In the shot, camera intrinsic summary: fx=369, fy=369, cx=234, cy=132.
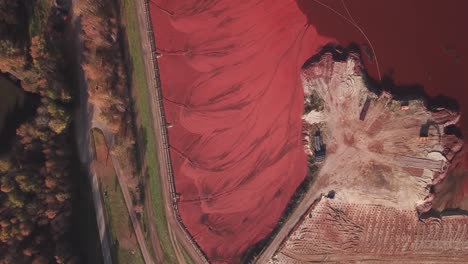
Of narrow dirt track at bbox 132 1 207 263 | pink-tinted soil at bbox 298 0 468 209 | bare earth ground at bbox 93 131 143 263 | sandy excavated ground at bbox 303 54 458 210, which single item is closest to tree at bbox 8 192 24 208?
bare earth ground at bbox 93 131 143 263

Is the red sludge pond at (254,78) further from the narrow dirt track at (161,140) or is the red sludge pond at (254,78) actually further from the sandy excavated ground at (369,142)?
the sandy excavated ground at (369,142)

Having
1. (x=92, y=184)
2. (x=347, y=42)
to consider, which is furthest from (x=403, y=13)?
(x=92, y=184)

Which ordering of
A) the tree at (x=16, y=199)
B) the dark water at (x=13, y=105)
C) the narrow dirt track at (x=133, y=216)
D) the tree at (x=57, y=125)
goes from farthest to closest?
the narrow dirt track at (x=133, y=216)
the dark water at (x=13, y=105)
the tree at (x=57, y=125)
the tree at (x=16, y=199)

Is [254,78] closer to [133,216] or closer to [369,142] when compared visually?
[369,142]

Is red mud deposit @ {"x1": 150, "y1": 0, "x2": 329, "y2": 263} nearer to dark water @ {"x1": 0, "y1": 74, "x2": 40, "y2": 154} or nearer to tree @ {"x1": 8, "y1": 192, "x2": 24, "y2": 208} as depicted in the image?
dark water @ {"x1": 0, "y1": 74, "x2": 40, "y2": 154}

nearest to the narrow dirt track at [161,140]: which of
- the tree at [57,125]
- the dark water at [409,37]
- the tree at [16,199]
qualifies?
the tree at [57,125]

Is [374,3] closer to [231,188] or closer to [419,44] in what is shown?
[419,44]
